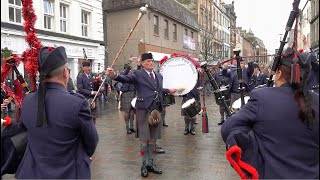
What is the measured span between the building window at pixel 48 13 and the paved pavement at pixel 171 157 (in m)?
10.2

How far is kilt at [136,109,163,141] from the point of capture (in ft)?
17.3

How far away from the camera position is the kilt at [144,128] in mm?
5262

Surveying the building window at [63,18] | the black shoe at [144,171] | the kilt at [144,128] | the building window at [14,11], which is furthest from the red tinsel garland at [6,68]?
the building window at [63,18]

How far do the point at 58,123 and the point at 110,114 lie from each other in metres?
10.4

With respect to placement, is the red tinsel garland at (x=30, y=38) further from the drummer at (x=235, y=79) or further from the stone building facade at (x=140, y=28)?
the stone building facade at (x=140, y=28)

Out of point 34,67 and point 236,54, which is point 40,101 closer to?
point 34,67

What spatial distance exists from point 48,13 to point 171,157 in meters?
13.8

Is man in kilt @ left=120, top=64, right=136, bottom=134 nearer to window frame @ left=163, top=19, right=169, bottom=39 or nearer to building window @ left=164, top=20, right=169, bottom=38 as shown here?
window frame @ left=163, top=19, right=169, bottom=39

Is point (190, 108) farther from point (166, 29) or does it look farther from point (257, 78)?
point (166, 29)

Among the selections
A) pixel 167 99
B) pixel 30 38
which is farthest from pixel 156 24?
pixel 30 38

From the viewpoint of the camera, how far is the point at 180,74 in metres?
6.80

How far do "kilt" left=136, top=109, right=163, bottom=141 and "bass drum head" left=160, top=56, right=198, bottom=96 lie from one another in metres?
1.45

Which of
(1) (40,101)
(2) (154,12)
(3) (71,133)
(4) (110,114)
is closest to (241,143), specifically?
(3) (71,133)

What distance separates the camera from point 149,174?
17.4 ft
